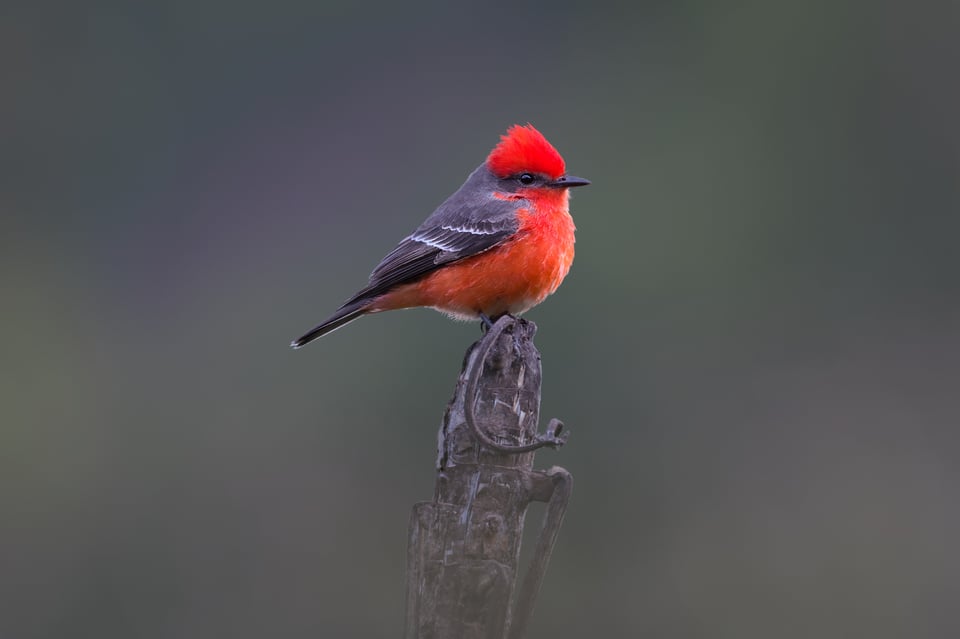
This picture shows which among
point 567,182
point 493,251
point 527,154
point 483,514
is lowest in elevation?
point 483,514

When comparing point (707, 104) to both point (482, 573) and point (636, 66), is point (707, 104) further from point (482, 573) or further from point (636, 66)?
point (482, 573)

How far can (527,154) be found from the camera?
21.8 ft

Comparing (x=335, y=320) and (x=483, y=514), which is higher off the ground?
(x=335, y=320)

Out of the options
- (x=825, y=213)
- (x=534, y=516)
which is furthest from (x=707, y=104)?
(x=534, y=516)

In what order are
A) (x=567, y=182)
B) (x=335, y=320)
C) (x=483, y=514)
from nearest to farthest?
(x=483, y=514) < (x=335, y=320) < (x=567, y=182)

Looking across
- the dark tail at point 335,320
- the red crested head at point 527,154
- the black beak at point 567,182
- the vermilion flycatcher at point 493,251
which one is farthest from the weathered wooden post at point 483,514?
the red crested head at point 527,154

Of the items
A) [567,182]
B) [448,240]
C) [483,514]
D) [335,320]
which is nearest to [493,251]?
[448,240]

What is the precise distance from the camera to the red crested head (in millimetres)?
6637

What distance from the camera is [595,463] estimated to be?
371 inches

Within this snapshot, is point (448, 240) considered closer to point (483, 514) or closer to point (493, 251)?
point (493, 251)

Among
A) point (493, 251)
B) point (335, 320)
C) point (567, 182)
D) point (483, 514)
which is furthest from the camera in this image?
point (567, 182)

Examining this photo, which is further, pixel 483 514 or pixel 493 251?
pixel 493 251

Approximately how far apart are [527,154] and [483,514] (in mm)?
3316

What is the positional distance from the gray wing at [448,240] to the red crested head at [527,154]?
0.24 metres
